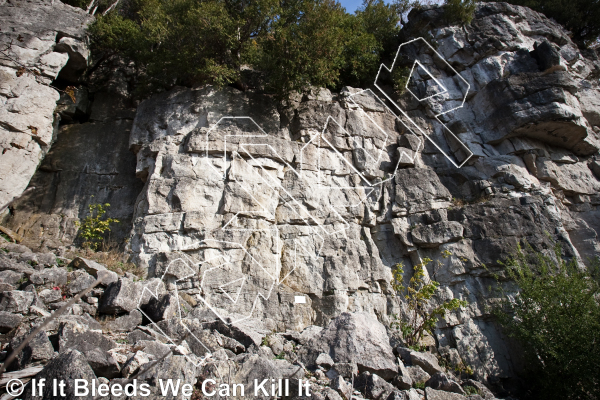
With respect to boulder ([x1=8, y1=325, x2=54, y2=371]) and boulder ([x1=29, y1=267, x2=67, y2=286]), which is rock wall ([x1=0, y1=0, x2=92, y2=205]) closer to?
boulder ([x1=29, y1=267, x2=67, y2=286])

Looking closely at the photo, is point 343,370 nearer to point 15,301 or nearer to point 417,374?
point 417,374

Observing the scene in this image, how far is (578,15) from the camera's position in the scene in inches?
608

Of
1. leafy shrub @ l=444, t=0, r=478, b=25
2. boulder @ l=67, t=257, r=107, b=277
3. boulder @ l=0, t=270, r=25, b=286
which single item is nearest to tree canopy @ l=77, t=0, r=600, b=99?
leafy shrub @ l=444, t=0, r=478, b=25

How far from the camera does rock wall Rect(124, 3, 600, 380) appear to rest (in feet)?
27.9

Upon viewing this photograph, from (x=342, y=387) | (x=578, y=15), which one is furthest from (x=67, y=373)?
(x=578, y=15)

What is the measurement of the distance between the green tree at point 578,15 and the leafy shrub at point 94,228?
18318 mm

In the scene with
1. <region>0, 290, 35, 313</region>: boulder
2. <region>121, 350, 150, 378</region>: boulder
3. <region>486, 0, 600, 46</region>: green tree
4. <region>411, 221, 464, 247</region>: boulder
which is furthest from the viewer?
<region>486, 0, 600, 46</region>: green tree

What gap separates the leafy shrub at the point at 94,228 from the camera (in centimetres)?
883

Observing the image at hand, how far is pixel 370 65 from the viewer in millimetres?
12766

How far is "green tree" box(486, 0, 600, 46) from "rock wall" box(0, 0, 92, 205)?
1762 centimetres

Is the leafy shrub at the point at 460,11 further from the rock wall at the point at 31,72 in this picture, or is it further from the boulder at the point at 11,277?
the boulder at the point at 11,277

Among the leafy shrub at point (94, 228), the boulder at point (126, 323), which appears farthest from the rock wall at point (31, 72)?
the boulder at point (126, 323)

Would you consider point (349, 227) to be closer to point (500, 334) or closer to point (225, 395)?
point (500, 334)

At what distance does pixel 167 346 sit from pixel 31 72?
8.56 metres
